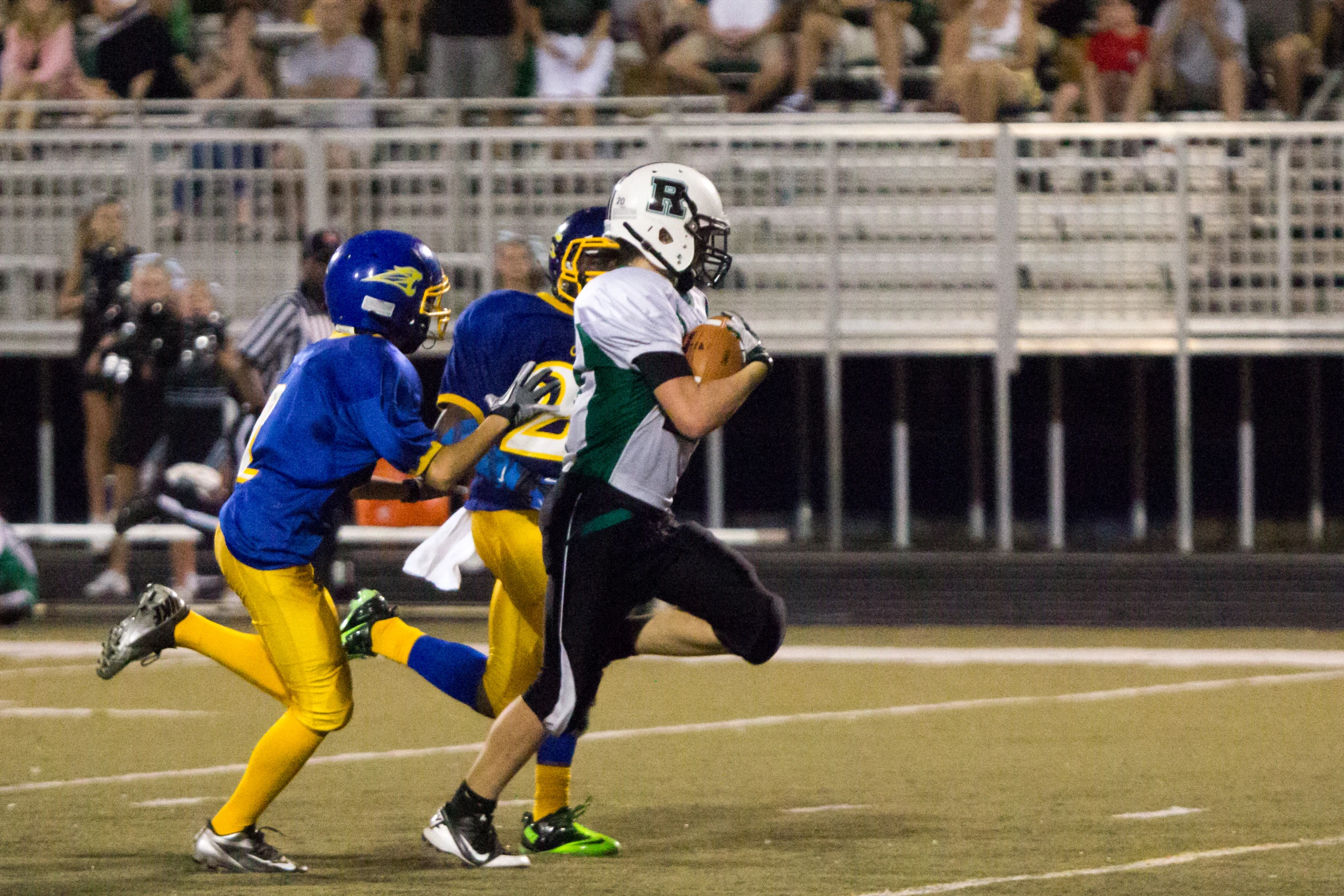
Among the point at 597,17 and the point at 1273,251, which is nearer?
the point at 1273,251

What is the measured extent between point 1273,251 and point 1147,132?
1024 millimetres

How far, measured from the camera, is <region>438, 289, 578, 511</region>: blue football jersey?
7.18 meters

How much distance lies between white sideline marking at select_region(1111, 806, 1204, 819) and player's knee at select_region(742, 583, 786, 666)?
5.10ft

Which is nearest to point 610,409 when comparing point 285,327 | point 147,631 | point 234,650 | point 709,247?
point 709,247

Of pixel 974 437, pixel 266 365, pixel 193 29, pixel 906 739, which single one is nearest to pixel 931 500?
pixel 974 437

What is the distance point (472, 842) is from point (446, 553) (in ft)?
3.58

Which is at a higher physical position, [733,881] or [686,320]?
[686,320]

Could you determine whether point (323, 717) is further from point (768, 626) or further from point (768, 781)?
point (768, 781)

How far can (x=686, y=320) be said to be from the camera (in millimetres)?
6625

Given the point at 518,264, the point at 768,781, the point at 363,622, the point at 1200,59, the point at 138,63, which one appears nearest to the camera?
the point at 363,622

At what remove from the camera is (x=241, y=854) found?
21.7 ft

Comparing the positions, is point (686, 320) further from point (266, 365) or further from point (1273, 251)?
point (1273, 251)

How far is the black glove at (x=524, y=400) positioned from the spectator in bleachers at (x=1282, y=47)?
9.20 m

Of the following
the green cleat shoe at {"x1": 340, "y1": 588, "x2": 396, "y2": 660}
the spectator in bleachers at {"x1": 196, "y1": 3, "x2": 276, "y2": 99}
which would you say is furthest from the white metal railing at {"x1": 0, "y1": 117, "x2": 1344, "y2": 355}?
the green cleat shoe at {"x1": 340, "y1": 588, "x2": 396, "y2": 660}
